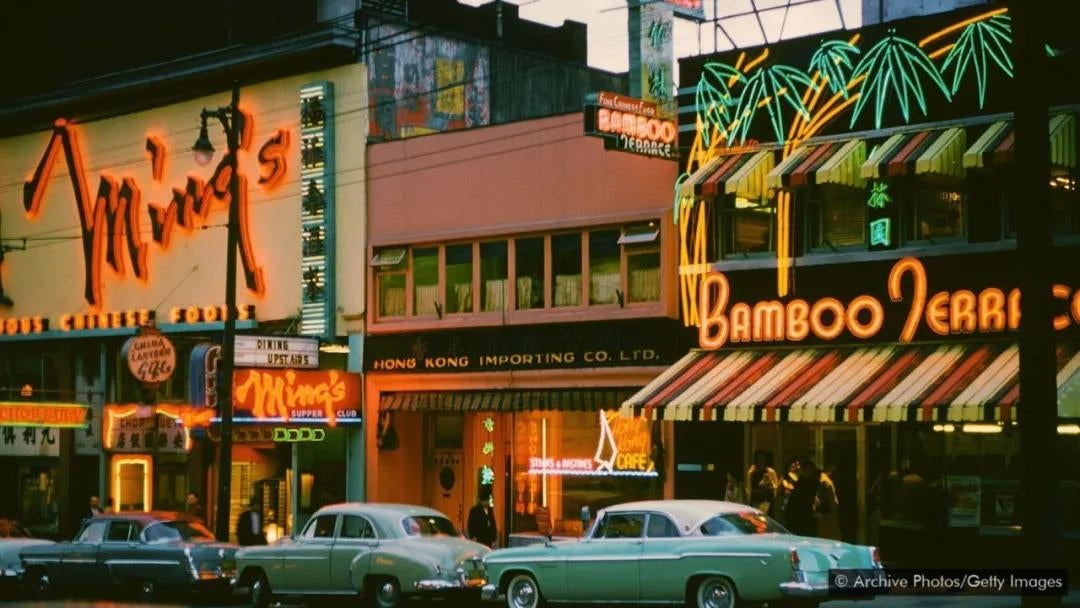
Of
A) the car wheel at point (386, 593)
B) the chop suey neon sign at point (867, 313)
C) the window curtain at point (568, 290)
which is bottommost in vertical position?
the car wheel at point (386, 593)

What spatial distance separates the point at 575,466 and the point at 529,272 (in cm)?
369

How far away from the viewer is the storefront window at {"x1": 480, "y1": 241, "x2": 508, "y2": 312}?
29984mm

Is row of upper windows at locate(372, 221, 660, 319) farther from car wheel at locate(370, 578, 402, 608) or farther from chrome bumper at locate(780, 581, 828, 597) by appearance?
chrome bumper at locate(780, 581, 828, 597)

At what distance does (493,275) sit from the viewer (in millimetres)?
30203

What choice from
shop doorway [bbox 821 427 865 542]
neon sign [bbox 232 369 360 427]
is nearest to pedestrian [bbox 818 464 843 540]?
shop doorway [bbox 821 427 865 542]

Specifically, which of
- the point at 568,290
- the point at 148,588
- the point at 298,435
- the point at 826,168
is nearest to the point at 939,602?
the point at 826,168

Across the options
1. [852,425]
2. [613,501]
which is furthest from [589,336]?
[852,425]

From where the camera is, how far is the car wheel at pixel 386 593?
2267cm

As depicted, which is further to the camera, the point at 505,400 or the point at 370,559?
the point at 505,400

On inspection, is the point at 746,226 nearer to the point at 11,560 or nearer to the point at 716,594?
the point at 716,594

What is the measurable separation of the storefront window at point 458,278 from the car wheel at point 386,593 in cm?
856

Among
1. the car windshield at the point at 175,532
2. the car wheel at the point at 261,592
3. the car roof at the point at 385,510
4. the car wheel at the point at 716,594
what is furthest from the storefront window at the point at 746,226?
the car windshield at the point at 175,532

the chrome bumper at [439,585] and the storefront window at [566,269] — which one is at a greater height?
the storefront window at [566,269]

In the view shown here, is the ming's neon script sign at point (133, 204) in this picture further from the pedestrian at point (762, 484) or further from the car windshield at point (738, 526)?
the car windshield at point (738, 526)
